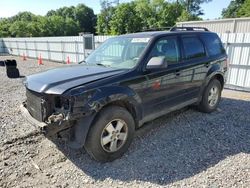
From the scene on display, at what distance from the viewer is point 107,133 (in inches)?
133

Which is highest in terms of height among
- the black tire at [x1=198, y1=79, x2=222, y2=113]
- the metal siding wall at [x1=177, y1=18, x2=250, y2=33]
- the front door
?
the metal siding wall at [x1=177, y1=18, x2=250, y2=33]

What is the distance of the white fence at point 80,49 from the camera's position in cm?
773

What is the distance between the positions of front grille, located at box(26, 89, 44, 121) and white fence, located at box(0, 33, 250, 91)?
699 cm

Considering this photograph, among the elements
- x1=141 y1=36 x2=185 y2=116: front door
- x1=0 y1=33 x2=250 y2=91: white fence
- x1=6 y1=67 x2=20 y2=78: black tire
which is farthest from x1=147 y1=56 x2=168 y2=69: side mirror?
x1=6 y1=67 x2=20 y2=78: black tire

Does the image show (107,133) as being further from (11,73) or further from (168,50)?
(11,73)

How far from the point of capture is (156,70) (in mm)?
3873

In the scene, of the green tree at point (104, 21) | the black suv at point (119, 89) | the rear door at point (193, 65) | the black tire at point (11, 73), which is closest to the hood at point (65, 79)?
the black suv at point (119, 89)

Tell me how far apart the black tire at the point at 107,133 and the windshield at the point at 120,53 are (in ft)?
2.64

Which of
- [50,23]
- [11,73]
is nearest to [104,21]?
[50,23]

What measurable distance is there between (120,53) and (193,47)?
5.35 feet

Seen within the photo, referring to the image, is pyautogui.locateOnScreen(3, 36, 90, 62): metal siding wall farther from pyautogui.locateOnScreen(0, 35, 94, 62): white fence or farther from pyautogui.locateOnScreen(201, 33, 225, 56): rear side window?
pyautogui.locateOnScreen(201, 33, 225, 56): rear side window

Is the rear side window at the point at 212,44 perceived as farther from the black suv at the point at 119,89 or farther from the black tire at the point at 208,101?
the black tire at the point at 208,101

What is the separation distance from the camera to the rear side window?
5121 millimetres

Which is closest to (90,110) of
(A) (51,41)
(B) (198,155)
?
(B) (198,155)
